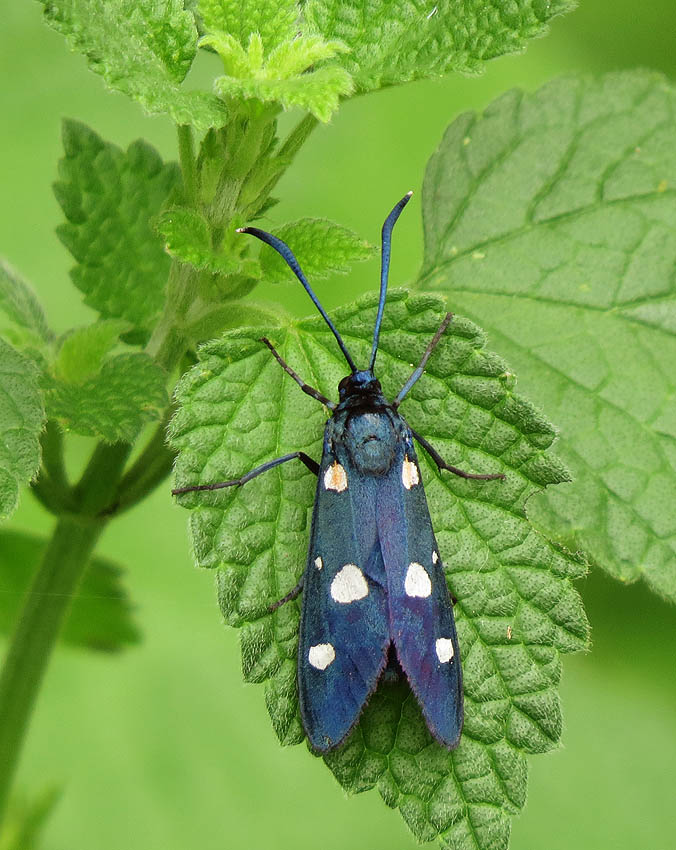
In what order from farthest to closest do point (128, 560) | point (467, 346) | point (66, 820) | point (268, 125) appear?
point (128, 560) < point (66, 820) < point (467, 346) < point (268, 125)

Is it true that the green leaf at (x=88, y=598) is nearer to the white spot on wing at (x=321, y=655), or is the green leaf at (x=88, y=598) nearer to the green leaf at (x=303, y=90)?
the white spot on wing at (x=321, y=655)

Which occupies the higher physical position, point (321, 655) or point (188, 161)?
point (188, 161)

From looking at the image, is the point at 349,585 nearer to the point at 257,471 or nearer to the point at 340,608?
the point at 340,608

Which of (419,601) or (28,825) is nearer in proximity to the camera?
(419,601)

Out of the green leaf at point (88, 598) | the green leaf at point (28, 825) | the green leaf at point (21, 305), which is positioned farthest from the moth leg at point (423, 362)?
the green leaf at point (28, 825)

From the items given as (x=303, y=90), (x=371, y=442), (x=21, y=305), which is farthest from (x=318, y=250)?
(x=21, y=305)

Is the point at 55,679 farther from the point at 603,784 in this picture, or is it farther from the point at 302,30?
the point at 302,30

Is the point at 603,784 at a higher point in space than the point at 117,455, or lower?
lower

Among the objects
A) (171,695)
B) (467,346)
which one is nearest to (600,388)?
(467,346)

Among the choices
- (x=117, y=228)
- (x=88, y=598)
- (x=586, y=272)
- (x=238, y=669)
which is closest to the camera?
(x=117, y=228)
